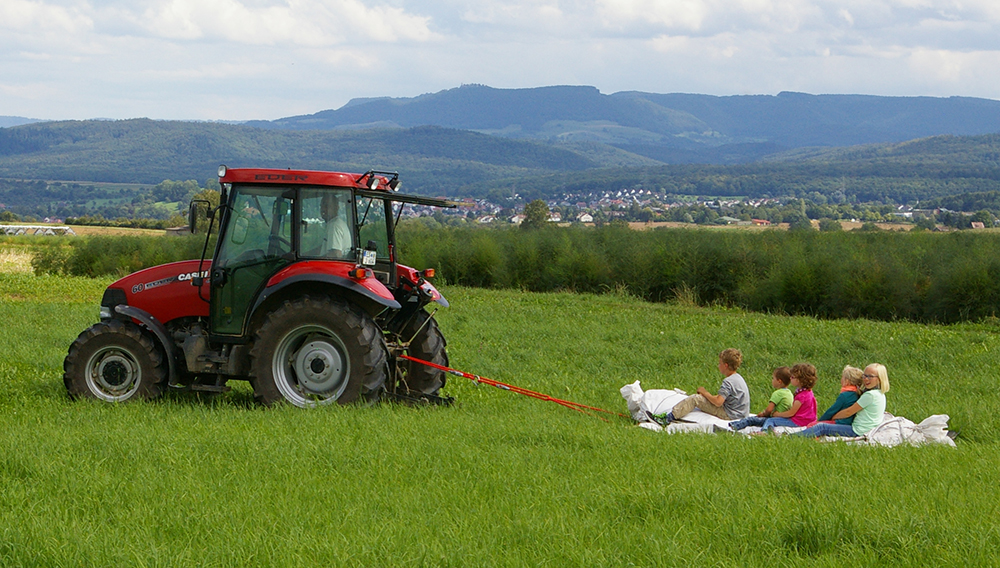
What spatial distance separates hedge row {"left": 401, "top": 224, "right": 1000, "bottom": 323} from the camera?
23.4 m

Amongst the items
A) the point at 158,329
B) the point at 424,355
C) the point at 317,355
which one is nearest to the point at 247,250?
the point at 158,329

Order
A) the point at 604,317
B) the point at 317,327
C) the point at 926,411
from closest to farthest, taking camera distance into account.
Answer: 1. the point at 317,327
2. the point at 926,411
3. the point at 604,317

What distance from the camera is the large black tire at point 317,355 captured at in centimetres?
782

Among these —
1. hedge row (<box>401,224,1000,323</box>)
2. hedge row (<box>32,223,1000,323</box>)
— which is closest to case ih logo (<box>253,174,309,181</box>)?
hedge row (<box>401,224,1000,323</box>)

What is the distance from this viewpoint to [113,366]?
8500mm

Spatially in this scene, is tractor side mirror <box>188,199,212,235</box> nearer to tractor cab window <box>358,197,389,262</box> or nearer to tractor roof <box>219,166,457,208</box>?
tractor roof <box>219,166,457,208</box>

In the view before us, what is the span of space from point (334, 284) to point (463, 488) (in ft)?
10.9

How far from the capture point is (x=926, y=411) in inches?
334

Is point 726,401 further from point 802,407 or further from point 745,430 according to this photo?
point 802,407

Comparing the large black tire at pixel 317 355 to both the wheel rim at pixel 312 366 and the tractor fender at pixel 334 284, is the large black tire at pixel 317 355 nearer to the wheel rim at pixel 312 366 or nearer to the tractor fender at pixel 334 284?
the wheel rim at pixel 312 366

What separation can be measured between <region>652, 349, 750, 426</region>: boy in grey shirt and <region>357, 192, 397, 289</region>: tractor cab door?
10.1 feet

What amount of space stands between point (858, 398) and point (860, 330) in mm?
9240

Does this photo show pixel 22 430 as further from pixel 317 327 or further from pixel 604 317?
pixel 604 317

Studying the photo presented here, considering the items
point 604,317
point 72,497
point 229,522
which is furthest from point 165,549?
point 604,317
